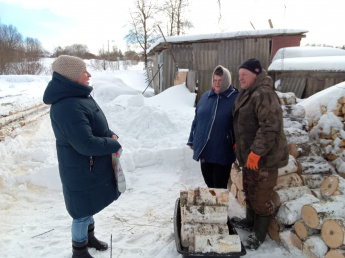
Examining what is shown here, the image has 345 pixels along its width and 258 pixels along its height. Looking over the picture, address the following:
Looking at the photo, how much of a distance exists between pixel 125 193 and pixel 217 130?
79.3 inches

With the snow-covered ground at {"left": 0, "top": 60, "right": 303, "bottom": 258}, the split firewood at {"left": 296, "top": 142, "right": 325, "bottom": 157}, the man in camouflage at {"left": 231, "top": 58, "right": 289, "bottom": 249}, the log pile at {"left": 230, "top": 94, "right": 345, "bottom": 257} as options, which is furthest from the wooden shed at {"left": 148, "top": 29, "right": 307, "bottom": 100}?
the man in camouflage at {"left": 231, "top": 58, "right": 289, "bottom": 249}

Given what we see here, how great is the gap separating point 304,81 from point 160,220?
21.5ft

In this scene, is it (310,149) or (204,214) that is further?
(310,149)

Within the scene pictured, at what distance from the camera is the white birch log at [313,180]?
305cm

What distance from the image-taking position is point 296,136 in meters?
3.47

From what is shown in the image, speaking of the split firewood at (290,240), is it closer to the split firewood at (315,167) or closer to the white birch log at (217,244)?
the white birch log at (217,244)

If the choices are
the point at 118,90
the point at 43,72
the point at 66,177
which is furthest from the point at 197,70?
the point at 43,72

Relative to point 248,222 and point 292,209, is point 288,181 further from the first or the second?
point 248,222

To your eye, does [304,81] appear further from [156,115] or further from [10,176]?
[10,176]

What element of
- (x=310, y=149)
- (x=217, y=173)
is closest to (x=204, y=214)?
(x=217, y=173)

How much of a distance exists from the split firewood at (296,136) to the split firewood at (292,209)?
2.93 ft

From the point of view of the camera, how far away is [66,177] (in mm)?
2113

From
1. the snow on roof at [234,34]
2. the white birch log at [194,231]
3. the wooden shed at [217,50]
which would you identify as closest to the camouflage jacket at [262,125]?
the white birch log at [194,231]

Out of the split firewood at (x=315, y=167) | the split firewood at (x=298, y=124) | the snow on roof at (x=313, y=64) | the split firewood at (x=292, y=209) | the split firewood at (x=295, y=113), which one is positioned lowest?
the split firewood at (x=292, y=209)
